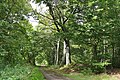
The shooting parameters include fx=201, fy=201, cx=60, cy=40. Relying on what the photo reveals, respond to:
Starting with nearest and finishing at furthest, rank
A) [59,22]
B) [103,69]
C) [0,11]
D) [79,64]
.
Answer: [0,11] → [103,69] → [79,64] → [59,22]

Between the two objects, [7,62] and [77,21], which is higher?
[77,21]

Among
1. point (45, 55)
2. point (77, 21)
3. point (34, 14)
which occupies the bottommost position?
point (45, 55)

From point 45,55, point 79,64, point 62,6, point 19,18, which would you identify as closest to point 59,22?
point 62,6

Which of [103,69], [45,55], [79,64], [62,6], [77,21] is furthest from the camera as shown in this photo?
[45,55]

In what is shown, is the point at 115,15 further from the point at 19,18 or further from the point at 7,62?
the point at 7,62

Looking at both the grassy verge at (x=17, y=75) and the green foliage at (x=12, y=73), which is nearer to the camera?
the grassy verge at (x=17, y=75)

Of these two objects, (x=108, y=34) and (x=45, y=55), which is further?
(x=45, y=55)

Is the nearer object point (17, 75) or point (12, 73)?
point (17, 75)

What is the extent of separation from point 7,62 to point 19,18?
177 inches

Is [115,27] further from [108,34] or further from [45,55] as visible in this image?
[45,55]

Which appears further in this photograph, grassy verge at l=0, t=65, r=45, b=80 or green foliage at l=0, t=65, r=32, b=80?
green foliage at l=0, t=65, r=32, b=80

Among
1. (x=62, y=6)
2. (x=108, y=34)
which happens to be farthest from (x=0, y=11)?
(x=62, y=6)

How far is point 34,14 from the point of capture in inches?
1148

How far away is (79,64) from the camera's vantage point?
23375 mm
